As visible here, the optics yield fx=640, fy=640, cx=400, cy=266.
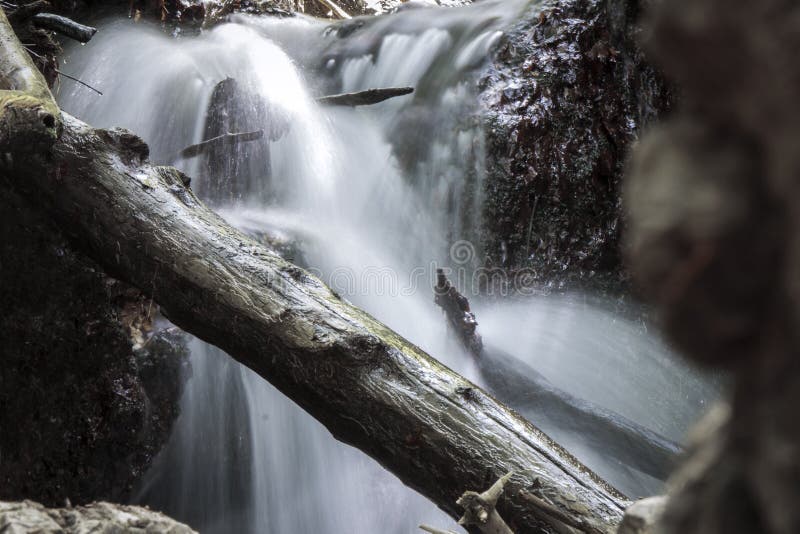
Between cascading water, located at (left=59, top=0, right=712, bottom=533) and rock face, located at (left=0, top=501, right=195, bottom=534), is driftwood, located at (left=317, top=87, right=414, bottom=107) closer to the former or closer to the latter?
cascading water, located at (left=59, top=0, right=712, bottom=533)

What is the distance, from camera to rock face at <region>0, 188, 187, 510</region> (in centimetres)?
254

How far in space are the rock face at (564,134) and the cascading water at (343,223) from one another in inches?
8.8

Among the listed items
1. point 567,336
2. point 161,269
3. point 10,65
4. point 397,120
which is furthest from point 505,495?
point 397,120

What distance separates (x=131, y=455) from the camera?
321 centimetres

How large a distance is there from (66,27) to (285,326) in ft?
9.37

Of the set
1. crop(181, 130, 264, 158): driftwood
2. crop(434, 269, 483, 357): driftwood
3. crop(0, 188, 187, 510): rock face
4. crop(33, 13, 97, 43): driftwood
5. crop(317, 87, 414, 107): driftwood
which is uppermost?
crop(317, 87, 414, 107): driftwood

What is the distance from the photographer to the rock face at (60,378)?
254cm

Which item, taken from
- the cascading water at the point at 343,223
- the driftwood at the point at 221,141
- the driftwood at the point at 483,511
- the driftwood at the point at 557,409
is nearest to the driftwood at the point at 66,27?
the driftwood at the point at 221,141

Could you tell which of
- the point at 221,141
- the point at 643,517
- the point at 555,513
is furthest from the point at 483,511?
the point at 221,141

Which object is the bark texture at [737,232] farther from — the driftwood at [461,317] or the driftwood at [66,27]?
the driftwood at [66,27]

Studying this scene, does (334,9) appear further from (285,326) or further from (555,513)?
(555,513)

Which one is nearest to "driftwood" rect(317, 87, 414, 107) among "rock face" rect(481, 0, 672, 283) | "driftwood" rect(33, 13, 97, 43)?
"rock face" rect(481, 0, 672, 283)

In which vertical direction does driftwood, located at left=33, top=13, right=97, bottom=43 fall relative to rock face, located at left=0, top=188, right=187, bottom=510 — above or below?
above

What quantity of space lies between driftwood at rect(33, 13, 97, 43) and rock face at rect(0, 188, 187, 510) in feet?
5.02
